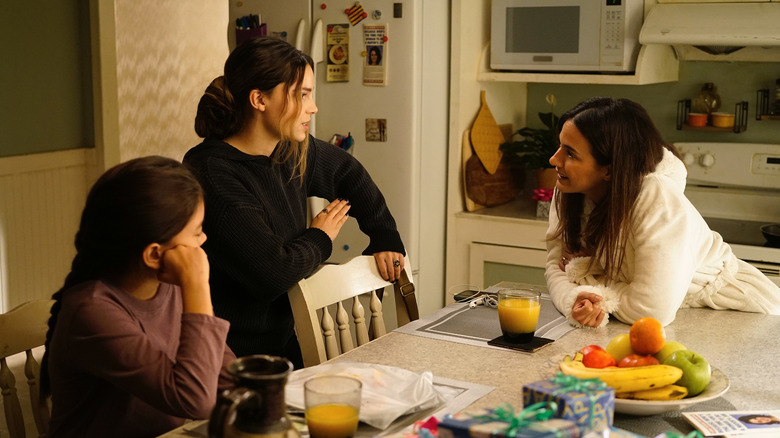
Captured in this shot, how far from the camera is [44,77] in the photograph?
326 centimetres

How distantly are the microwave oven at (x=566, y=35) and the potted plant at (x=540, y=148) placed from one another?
0.30 meters

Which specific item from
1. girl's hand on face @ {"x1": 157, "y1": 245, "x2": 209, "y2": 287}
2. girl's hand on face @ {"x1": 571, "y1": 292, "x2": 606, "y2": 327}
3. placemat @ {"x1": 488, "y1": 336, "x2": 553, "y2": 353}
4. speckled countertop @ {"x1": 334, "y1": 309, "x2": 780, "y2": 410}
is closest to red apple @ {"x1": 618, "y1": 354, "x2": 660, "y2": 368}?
speckled countertop @ {"x1": 334, "y1": 309, "x2": 780, "y2": 410}

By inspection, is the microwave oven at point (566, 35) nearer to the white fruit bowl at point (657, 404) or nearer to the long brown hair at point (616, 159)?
the long brown hair at point (616, 159)

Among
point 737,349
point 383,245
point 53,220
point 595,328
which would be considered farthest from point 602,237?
point 53,220

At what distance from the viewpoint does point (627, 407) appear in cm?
143

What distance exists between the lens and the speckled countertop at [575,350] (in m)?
1.61

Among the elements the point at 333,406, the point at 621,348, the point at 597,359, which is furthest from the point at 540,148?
the point at 333,406

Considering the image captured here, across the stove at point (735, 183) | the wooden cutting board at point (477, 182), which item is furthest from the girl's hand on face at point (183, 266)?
the stove at point (735, 183)

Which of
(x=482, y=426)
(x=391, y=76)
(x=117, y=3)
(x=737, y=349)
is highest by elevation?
(x=117, y=3)

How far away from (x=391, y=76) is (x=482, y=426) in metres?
2.73

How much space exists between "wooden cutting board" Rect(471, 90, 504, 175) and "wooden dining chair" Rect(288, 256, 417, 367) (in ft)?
5.22

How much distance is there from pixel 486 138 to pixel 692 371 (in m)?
2.53

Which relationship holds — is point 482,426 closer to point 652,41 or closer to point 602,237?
point 602,237

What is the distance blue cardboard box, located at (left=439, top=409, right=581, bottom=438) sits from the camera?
1038 millimetres
